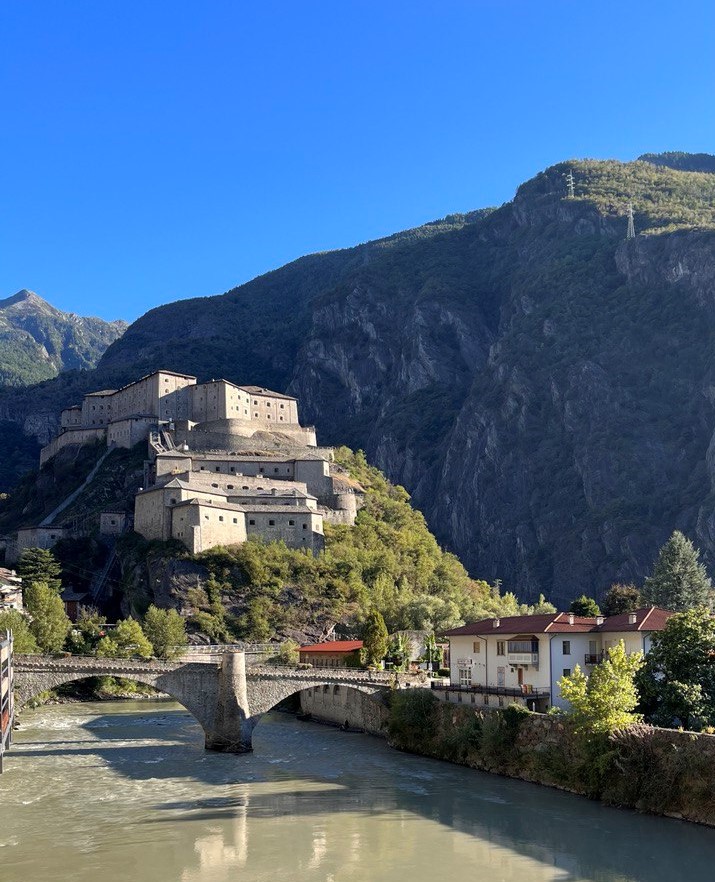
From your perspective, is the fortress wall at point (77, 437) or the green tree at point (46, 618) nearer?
the green tree at point (46, 618)

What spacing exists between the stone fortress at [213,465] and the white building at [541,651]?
52.2m

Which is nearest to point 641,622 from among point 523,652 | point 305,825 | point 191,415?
point 523,652

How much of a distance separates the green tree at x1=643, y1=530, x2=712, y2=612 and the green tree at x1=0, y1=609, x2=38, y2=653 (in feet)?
199

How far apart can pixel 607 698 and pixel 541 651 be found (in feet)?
40.0

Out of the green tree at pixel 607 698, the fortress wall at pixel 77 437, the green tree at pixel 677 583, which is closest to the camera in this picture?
the green tree at pixel 607 698

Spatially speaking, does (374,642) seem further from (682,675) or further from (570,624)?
(682,675)

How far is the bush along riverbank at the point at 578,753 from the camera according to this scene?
44.0 metres

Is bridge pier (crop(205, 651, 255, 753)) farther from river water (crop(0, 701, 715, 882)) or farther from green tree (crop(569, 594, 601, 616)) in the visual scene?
green tree (crop(569, 594, 601, 616))

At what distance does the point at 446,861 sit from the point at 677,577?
238ft

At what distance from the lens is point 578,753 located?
164 ft

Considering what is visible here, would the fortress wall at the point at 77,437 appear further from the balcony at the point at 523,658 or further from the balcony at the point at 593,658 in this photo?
the balcony at the point at 593,658

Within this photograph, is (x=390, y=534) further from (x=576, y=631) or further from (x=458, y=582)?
(x=576, y=631)

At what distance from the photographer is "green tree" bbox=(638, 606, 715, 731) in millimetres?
49906

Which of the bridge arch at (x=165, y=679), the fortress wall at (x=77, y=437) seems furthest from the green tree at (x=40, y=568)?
the bridge arch at (x=165, y=679)
